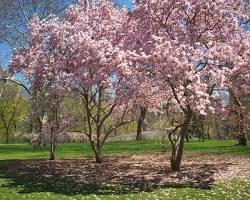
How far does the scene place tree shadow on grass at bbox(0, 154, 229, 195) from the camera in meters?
17.8

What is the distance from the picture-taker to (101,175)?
2122cm

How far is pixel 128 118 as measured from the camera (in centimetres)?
2881

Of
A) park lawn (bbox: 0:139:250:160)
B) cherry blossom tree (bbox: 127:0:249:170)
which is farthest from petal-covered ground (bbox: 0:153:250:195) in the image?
park lawn (bbox: 0:139:250:160)

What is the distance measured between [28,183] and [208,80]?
8.83m

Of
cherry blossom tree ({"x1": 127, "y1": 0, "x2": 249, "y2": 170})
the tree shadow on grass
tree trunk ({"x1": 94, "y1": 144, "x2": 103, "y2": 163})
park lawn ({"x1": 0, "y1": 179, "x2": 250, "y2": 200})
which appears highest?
cherry blossom tree ({"x1": 127, "y1": 0, "x2": 249, "y2": 170})

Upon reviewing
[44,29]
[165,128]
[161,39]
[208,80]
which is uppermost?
[44,29]

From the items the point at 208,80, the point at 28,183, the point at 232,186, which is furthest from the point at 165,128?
the point at 28,183

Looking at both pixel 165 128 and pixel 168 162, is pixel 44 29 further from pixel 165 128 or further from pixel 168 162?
pixel 168 162

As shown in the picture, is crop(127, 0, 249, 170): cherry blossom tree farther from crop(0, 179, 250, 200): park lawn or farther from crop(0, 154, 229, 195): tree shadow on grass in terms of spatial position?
crop(0, 179, 250, 200): park lawn

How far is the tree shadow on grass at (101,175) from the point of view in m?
17.8

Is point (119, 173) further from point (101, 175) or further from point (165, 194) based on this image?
point (165, 194)

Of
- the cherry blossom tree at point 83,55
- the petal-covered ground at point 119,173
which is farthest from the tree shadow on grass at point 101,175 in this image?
the cherry blossom tree at point 83,55

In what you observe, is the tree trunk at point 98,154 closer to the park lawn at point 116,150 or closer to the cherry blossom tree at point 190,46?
the park lawn at point 116,150

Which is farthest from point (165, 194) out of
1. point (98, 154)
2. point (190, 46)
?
point (98, 154)
